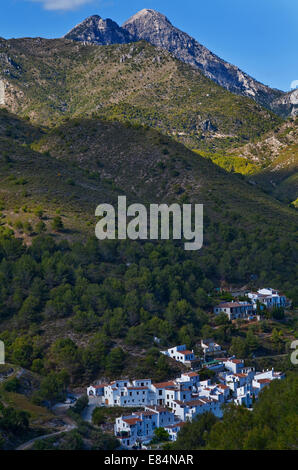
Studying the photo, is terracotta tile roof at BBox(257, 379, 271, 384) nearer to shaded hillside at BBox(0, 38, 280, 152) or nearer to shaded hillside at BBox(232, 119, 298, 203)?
shaded hillside at BBox(232, 119, 298, 203)

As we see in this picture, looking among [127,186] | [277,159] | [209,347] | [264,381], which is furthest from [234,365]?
[277,159]

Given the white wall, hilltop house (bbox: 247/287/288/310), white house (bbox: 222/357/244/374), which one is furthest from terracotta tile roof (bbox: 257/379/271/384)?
the white wall

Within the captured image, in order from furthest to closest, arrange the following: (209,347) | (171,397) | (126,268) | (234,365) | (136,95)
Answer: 1. (136,95)
2. (126,268)
3. (209,347)
4. (234,365)
5. (171,397)

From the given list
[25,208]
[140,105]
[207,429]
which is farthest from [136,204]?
[140,105]

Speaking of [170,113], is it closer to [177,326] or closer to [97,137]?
[97,137]

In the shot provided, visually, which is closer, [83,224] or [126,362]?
[126,362]

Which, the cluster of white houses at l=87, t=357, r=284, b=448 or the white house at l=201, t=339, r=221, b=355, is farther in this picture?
the white house at l=201, t=339, r=221, b=355

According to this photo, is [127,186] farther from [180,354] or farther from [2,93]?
[2,93]
